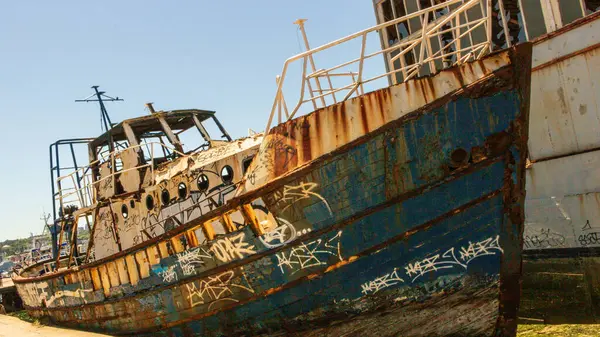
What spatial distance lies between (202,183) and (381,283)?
3227mm

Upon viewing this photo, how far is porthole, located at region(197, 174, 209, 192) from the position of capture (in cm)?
738

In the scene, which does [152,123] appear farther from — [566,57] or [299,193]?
[566,57]

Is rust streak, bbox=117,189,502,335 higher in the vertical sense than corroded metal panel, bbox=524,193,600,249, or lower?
higher

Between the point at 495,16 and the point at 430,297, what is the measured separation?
7068 millimetres

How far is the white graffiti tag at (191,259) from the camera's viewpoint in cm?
679

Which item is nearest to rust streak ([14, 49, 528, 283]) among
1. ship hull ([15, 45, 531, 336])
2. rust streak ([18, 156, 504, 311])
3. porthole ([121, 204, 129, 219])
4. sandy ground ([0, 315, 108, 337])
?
ship hull ([15, 45, 531, 336])

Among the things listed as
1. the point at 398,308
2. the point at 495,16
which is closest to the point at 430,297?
the point at 398,308

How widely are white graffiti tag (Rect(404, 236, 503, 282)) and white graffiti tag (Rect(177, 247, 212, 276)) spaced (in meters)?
2.88

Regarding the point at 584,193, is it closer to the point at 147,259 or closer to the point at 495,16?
the point at 495,16

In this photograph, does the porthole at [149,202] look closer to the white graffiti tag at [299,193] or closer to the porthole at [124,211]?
the porthole at [124,211]

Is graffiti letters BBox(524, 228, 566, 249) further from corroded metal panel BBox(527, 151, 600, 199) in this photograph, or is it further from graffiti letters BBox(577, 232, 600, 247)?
corroded metal panel BBox(527, 151, 600, 199)

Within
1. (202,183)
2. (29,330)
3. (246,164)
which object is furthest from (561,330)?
(29,330)

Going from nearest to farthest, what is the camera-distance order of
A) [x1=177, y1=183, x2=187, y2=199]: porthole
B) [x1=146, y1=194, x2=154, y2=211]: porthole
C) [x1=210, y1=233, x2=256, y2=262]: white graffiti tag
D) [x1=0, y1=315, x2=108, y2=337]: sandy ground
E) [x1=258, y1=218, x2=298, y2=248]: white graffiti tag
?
[x1=258, y1=218, x2=298, y2=248]: white graffiti tag → [x1=210, y1=233, x2=256, y2=262]: white graffiti tag → [x1=177, y1=183, x2=187, y2=199]: porthole → [x1=146, y1=194, x2=154, y2=211]: porthole → [x1=0, y1=315, x2=108, y2=337]: sandy ground

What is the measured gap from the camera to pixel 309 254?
600 cm
